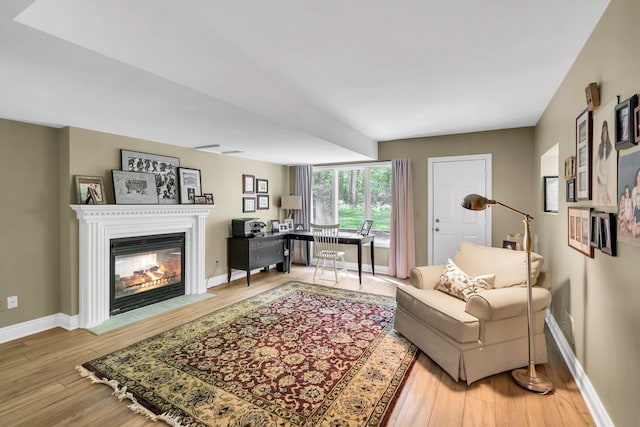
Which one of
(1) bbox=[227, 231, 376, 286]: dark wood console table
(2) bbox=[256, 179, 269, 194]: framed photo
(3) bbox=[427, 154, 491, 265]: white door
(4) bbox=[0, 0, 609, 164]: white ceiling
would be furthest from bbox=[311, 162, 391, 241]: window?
(4) bbox=[0, 0, 609, 164]: white ceiling

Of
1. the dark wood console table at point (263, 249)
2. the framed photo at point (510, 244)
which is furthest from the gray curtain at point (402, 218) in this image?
the framed photo at point (510, 244)

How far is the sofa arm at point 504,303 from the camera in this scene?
2.19 m

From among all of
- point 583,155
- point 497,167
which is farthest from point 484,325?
point 497,167

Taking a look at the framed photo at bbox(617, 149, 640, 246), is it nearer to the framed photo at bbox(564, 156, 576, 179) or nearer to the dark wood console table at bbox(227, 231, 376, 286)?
the framed photo at bbox(564, 156, 576, 179)

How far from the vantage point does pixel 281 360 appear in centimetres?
253

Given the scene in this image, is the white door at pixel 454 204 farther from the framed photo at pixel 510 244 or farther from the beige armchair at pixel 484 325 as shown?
the beige armchair at pixel 484 325

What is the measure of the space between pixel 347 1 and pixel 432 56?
0.93 meters

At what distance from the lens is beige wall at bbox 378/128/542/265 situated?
4.43 m

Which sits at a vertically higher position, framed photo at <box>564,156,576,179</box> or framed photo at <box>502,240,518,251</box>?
framed photo at <box>564,156,576,179</box>

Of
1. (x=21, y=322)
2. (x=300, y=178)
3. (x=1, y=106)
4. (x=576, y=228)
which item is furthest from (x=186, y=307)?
(x=576, y=228)

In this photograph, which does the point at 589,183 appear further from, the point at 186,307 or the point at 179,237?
the point at 179,237

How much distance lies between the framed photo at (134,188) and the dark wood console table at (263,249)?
4.70 ft

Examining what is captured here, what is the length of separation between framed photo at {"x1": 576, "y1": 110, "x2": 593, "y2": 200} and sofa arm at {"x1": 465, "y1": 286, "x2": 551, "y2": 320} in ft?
2.59

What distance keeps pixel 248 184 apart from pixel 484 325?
4.25 metres
